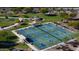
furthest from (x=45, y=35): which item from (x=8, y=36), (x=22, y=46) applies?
(x=8, y=36)

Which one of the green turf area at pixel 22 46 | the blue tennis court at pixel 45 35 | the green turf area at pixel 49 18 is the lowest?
the green turf area at pixel 22 46

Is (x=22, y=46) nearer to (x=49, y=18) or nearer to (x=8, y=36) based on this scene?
(x=8, y=36)

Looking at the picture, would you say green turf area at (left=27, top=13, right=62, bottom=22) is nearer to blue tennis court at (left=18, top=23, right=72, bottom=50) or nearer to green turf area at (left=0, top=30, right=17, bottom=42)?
blue tennis court at (left=18, top=23, right=72, bottom=50)

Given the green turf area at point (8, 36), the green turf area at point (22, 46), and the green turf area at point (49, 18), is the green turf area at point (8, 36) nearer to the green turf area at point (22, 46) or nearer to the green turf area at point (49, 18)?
the green turf area at point (22, 46)

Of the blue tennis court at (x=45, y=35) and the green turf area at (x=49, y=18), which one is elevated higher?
the green turf area at (x=49, y=18)

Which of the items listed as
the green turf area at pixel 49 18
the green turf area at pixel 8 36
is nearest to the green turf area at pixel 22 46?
the green turf area at pixel 8 36

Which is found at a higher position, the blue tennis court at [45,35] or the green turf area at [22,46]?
the blue tennis court at [45,35]

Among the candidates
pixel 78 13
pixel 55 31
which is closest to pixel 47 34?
pixel 55 31

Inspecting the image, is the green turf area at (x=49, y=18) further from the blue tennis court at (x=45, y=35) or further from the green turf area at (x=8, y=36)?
the green turf area at (x=8, y=36)
